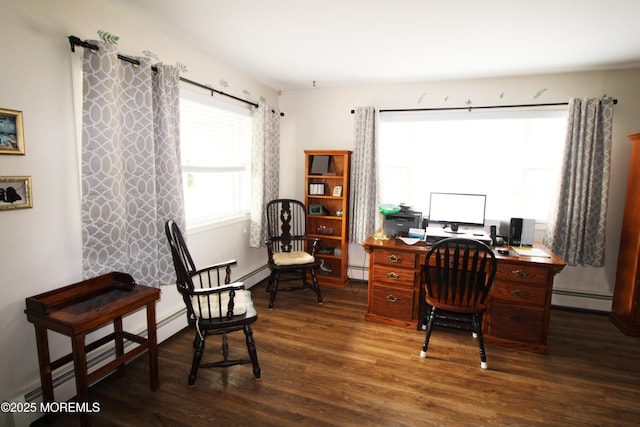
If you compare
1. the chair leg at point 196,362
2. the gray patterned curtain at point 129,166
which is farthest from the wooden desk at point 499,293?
the gray patterned curtain at point 129,166

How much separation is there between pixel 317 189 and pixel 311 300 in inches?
51.7

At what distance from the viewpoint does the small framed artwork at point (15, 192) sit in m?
1.56

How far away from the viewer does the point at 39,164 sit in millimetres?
1703

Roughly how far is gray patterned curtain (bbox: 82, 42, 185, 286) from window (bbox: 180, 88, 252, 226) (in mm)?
406

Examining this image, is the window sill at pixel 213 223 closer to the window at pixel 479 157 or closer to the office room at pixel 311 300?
the office room at pixel 311 300

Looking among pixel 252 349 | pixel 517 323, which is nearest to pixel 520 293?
pixel 517 323

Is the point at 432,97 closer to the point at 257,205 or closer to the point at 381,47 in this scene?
the point at 381,47

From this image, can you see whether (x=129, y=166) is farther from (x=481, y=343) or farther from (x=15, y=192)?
(x=481, y=343)

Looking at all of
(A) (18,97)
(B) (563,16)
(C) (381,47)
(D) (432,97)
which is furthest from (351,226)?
(A) (18,97)

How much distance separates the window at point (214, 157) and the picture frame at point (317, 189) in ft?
2.49

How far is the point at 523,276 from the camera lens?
2.49 meters

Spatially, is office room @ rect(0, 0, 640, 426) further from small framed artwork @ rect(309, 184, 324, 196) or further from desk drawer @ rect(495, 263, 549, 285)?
small framed artwork @ rect(309, 184, 324, 196)

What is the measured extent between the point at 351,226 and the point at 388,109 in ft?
4.70

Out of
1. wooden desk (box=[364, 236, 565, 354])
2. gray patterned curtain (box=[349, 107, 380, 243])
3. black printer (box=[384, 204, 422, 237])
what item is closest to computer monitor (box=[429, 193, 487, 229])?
black printer (box=[384, 204, 422, 237])
